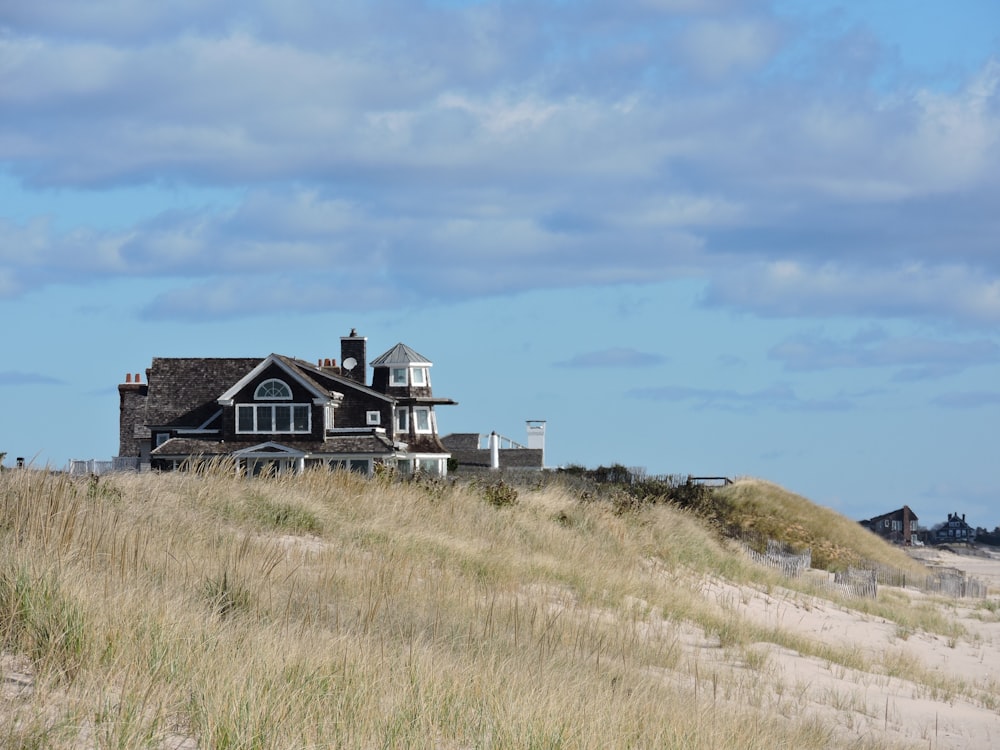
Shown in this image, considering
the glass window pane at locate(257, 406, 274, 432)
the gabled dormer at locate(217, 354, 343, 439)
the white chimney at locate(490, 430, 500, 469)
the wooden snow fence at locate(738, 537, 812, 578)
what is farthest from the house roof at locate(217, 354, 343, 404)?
the wooden snow fence at locate(738, 537, 812, 578)

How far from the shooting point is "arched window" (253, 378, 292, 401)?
51.6 metres

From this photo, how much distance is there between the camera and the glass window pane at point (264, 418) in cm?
5147

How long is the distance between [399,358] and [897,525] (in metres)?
34.7

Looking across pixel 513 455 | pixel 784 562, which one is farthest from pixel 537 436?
pixel 784 562

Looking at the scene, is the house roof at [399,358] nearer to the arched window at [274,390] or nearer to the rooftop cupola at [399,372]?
the rooftop cupola at [399,372]

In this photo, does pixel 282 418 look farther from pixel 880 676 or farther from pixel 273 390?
pixel 880 676

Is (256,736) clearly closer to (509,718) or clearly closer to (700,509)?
(509,718)

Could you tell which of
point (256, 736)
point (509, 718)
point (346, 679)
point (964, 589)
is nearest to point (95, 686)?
point (256, 736)

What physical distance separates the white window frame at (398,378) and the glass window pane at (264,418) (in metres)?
8.60

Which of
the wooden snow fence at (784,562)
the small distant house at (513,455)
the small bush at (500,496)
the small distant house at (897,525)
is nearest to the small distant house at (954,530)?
the small distant house at (897,525)

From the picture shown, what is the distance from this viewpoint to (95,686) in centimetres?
618

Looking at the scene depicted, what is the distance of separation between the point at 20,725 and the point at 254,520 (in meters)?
9.52

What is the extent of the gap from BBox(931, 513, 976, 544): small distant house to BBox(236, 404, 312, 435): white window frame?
55.4m

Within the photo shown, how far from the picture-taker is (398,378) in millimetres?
58500
